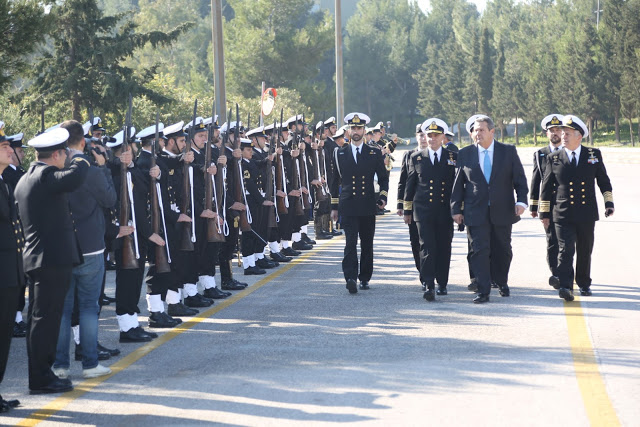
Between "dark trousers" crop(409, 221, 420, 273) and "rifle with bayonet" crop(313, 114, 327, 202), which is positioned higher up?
"rifle with bayonet" crop(313, 114, 327, 202)

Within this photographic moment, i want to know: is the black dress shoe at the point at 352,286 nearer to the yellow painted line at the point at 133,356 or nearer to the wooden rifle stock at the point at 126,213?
the yellow painted line at the point at 133,356

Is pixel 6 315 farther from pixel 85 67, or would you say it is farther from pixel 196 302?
pixel 85 67

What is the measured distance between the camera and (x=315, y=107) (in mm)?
78312

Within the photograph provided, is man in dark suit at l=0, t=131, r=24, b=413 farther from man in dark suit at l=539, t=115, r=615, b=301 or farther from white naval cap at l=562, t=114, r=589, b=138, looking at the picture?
white naval cap at l=562, t=114, r=589, b=138

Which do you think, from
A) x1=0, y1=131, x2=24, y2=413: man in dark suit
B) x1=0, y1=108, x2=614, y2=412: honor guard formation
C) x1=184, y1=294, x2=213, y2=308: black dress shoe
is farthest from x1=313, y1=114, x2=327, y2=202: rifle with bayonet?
x1=0, y1=131, x2=24, y2=413: man in dark suit

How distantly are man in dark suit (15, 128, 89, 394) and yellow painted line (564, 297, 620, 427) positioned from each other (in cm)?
382

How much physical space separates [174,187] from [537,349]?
418 centimetres

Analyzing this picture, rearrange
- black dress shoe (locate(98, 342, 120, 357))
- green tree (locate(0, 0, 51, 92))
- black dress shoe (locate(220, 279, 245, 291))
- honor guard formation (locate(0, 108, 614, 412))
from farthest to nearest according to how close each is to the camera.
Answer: green tree (locate(0, 0, 51, 92)), black dress shoe (locate(220, 279, 245, 291)), black dress shoe (locate(98, 342, 120, 357)), honor guard formation (locate(0, 108, 614, 412))

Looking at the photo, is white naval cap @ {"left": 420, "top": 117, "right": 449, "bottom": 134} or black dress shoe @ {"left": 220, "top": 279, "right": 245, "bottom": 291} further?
black dress shoe @ {"left": 220, "top": 279, "right": 245, "bottom": 291}

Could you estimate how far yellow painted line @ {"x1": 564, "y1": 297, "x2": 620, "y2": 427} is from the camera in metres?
6.42

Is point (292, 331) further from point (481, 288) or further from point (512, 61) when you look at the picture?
point (512, 61)

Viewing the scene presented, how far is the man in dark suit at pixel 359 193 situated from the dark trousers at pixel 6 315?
530cm

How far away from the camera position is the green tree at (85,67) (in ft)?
90.4

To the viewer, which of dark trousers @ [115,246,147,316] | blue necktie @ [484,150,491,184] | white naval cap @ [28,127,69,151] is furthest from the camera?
blue necktie @ [484,150,491,184]
